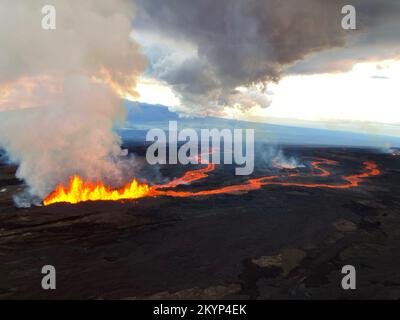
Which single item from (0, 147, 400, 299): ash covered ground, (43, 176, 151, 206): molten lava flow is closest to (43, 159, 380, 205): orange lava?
(43, 176, 151, 206): molten lava flow

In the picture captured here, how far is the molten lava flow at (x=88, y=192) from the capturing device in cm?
4028

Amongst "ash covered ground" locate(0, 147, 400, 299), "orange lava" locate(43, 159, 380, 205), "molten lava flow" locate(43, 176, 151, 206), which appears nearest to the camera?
"ash covered ground" locate(0, 147, 400, 299)

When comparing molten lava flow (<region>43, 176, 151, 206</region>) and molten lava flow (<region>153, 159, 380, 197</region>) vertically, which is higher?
molten lava flow (<region>43, 176, 151, 206</region>)

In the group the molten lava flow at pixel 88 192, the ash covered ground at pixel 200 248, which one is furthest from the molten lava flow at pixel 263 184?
the ash covered ground at pixel 200 248

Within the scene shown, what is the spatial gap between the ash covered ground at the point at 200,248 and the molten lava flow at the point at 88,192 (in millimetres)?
2960

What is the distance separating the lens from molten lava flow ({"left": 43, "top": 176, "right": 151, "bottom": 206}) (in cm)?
4028

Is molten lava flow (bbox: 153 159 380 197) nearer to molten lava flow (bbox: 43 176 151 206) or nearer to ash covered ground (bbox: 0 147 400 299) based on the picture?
molten lava flow (bbox: 43 176 151 206)

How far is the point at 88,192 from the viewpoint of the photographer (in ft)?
140

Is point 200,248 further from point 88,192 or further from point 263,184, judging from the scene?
point 263,184

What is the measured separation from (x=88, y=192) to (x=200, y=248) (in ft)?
71.4

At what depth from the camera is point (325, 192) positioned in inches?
2052

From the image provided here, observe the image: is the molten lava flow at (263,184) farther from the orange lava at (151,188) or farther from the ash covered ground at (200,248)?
the ash covered ground at (200,248)

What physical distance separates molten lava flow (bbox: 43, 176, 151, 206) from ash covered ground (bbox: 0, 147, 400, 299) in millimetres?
2960
